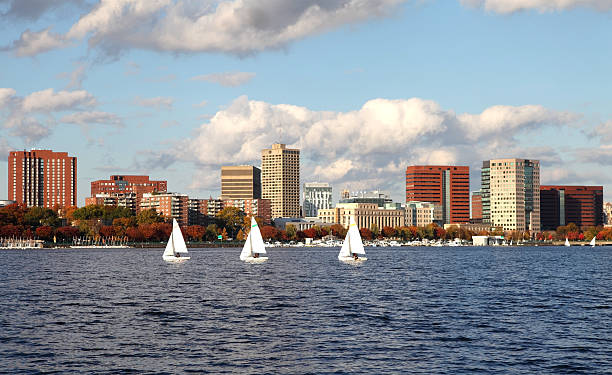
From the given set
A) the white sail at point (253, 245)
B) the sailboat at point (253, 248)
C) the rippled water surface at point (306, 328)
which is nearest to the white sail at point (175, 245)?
the white sail at point (253, 245)

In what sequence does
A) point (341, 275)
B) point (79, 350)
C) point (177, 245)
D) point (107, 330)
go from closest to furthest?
1. point (79, 350)
2. point (107, 330)
3. point (341, 275)
4. point (177, 245)

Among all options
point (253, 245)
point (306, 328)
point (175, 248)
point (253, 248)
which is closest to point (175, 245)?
point (175, 248)

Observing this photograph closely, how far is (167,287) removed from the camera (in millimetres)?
93562

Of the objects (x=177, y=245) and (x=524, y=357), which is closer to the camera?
(x=524, y=357)

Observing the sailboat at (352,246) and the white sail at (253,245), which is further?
the white sail at (253,245)

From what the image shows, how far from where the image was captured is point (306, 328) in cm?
5591

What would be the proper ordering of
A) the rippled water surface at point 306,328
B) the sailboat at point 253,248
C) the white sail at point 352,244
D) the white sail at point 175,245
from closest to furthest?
1. the rippled water surface at point 306,328
2. the white sail at point 352,244
3. the sailboat at point 253,248
4. the white sail at point 175,245

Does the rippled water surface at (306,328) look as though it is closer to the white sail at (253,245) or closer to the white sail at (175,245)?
the white sail at (253,245)

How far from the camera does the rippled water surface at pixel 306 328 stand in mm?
42719

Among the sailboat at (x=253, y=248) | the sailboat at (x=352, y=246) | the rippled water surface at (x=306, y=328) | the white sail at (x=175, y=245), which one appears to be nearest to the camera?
Answer: the rippled water surface at (x=306, y=328)

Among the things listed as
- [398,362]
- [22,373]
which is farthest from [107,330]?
[398,362]

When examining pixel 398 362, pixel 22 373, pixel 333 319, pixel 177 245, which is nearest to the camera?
pixel 22 373

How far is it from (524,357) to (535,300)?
1366 inches

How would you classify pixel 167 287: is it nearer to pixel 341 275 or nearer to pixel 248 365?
pixel 341 275
